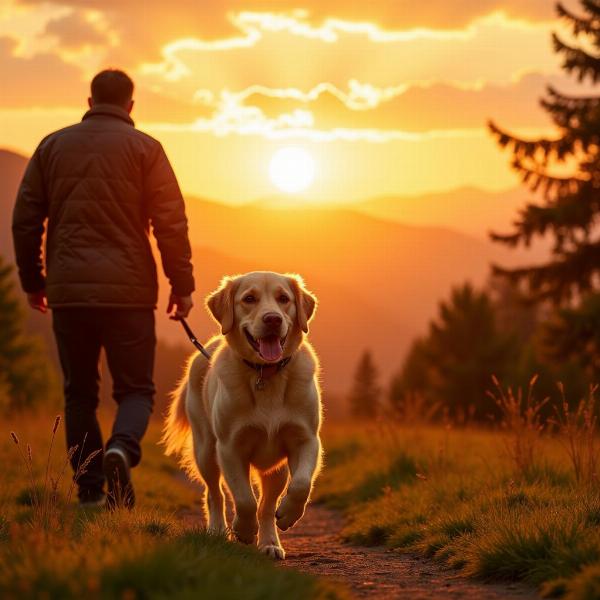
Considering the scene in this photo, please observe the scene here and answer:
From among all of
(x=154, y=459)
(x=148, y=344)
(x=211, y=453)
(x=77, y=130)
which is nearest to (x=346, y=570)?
(x=211, y=453)

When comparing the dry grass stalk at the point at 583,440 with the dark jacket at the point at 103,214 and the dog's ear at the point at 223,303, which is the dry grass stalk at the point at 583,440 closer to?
the dog's ear at the point at 223,303

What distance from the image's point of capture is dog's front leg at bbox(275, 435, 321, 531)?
470cm

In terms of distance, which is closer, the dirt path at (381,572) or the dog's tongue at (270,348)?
the dirt path at (381,572)

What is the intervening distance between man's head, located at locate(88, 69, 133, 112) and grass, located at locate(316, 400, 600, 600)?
134 inches

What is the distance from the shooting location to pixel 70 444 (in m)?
6.18

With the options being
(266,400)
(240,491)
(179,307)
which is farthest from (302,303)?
(179,307)

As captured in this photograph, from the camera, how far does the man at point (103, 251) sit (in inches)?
231

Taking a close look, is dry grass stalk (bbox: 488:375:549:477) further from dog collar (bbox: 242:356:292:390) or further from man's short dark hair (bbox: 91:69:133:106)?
man's short dark hair (bbox: 91:69:133:106)

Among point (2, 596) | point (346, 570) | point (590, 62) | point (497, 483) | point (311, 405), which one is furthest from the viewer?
point (590, 62)

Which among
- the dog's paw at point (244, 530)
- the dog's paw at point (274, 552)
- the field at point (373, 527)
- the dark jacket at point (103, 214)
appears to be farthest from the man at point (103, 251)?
the dog's paw at point (274, 552)

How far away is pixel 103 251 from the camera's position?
587cm

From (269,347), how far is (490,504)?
1.69 meters

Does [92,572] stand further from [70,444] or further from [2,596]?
[70,444]

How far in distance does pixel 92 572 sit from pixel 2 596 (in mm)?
301
